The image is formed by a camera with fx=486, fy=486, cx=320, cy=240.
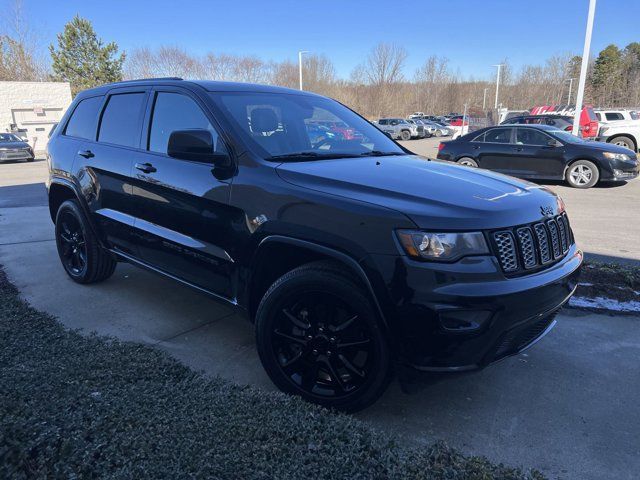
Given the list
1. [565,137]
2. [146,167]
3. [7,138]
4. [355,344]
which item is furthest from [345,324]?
[7,138]

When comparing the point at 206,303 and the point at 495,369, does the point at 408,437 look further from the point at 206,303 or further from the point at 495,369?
the point at 206,303

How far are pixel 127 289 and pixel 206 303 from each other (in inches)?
37.0

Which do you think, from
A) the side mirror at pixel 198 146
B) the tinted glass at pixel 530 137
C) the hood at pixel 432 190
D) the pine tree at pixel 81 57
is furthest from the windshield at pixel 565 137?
the pine tree at pixel 81 57

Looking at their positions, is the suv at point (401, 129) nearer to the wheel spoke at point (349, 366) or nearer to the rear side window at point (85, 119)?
the rear side window at point (85, 119)

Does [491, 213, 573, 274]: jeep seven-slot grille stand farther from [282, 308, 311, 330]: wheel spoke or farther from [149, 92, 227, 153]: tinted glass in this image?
[149, 92, 227, 153]: tinted glass

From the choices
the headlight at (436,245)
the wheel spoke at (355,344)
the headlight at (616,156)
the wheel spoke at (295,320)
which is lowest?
the wheel spoke at (355,344)

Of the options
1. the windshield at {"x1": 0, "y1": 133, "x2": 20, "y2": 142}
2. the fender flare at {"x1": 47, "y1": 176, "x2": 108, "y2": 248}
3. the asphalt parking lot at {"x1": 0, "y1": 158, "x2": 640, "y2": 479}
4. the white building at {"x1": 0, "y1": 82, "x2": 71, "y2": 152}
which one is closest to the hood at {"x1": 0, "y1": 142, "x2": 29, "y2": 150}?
the windshield at {"x1": 0, "y1": 133, "x2": 20, "y2": 142}

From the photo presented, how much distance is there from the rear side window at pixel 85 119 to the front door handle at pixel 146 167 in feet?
3.50

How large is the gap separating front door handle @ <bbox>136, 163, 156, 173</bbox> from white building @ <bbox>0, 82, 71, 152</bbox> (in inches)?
1374

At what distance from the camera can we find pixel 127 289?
16.1 feet

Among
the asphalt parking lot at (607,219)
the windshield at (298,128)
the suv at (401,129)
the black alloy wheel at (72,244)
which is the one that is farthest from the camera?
the suv at (401,129)

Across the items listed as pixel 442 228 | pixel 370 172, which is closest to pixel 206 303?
pixel 370 172

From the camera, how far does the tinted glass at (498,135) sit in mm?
11984

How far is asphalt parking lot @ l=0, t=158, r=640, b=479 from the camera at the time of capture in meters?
2.58
